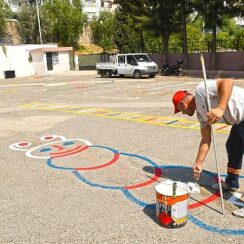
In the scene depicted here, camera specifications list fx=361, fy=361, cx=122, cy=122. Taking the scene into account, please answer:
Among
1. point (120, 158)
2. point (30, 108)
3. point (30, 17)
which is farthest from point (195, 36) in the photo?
point (120, 158)

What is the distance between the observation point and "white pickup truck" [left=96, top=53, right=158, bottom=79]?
25688mm

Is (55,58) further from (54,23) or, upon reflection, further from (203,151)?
(203,151)

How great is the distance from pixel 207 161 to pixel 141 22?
26237 millimetres

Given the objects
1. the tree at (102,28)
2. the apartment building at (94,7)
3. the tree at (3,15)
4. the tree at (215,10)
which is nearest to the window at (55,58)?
the tree at (215,10)

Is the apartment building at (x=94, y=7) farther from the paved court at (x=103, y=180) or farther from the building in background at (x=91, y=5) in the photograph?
the paved court at (x=103, y=180)

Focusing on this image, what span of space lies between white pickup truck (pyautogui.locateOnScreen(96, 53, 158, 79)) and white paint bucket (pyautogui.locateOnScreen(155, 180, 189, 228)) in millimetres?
22093

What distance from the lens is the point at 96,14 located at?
70.4 m

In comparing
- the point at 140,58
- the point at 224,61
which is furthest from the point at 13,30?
the point at 224,61

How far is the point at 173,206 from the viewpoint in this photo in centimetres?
378

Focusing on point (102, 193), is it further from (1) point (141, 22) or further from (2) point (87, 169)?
(1) point (141, 22)

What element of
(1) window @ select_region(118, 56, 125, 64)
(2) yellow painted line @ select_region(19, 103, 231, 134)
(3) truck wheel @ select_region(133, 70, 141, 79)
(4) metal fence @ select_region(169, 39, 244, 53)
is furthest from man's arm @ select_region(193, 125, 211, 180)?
(4) metal fence @ select_region(169, 39, 244, 53)

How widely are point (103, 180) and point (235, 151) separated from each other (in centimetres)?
197

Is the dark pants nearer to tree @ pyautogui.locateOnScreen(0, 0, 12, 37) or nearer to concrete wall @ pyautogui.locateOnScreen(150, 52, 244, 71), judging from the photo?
concrete wall @ pyautogui.locateOnScreen(150, 52, 244, 71)

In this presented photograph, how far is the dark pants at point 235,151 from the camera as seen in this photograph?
4.45 metres
